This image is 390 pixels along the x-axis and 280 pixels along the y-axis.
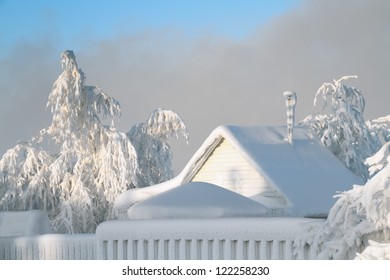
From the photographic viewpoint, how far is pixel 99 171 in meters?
25.1

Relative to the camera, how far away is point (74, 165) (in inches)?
1012

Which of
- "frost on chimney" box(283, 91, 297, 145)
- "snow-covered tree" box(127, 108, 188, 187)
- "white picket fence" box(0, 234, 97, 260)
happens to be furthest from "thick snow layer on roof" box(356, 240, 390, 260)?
"snow-covered tree" box(127, 108, 188, 187)

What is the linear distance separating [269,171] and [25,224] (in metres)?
6.43

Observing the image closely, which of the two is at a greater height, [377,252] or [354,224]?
[354,224]

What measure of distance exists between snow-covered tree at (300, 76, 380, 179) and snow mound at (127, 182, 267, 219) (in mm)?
12530

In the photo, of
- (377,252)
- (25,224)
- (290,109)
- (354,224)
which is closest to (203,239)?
(354,224)

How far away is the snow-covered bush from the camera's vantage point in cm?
896

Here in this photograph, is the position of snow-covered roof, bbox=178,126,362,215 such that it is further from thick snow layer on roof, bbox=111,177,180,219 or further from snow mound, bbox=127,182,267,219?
snow mound, bbox=127,182,267,219

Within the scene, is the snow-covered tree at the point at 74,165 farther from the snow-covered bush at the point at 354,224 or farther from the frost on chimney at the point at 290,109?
the snow-covered bush at the point at 354,224

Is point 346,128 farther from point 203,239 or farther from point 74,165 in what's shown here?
point 203,239

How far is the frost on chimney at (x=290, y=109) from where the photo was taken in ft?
76.6

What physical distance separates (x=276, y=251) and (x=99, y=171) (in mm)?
14534
